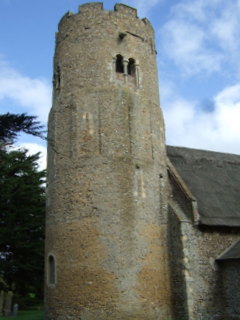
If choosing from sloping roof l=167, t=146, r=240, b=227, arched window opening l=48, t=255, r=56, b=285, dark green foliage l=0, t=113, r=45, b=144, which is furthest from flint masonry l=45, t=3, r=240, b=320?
dark green foliage l=0, t=113, r=45, b=144

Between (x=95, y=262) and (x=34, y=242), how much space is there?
15.4m

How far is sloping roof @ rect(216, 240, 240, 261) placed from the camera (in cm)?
1739

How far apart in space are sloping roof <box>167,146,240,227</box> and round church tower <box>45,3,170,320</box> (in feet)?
6.55

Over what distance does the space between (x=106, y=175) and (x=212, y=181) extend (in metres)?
7.22

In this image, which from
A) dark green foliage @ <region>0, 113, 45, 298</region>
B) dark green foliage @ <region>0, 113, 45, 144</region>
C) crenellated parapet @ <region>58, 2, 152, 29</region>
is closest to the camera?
dark green foliage @ <region>0, 113, 45, 144</region>

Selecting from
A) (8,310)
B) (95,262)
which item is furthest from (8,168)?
(95,262)

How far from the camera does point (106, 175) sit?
58.2 feet

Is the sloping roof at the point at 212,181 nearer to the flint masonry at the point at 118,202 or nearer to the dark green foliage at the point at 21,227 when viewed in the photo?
the flint masonry at the point at 118,202

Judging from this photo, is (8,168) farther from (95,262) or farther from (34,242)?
(95,262)

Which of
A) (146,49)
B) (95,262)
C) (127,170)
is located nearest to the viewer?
(95,262)

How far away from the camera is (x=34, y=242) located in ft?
101

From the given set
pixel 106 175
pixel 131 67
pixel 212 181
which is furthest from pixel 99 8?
pixel 212 181

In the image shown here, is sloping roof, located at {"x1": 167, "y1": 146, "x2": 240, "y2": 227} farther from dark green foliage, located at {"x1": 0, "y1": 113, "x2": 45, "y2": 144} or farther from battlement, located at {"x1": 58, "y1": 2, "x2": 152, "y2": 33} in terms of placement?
dark green foliage, located at {"x1": 0, "y1": 113, "x2": 45, "y2": 144}

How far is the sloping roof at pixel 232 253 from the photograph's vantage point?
57.1 ft
